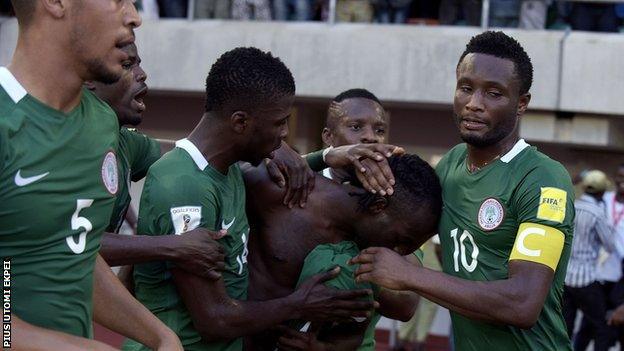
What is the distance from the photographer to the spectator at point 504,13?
52.8 ft

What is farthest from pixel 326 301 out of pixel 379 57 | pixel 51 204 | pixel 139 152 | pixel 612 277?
pixel 379 57

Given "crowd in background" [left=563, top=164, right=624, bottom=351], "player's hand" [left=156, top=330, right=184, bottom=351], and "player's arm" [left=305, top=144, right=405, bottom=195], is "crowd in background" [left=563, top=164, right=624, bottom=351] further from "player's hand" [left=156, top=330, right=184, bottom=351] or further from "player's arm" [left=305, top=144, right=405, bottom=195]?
"player's hand" [left=156, top=330, right=184, bottom=351]

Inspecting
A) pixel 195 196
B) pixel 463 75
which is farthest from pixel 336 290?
pixel 463 75

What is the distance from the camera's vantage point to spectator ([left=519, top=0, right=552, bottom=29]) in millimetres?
15859

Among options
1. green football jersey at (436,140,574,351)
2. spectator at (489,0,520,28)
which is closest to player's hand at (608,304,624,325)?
spectator at (489,0,520,28)

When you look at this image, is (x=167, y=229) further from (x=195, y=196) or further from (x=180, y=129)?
(x=180, y=129)

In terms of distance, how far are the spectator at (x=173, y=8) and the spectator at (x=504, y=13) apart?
191 inches

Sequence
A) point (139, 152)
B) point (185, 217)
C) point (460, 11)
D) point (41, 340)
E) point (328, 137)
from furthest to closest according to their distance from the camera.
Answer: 1. point (460, 11)
2. point (328, 137)
3. point (139, 152)
4. point (185, 217)
5. point (41, 340)

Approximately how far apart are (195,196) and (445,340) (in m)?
11.8

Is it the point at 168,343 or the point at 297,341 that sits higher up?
the point at 168,343

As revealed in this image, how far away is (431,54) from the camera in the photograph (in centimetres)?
1605

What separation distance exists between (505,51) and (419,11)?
12398 millimetres

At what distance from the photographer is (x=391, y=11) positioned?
16.8 metres

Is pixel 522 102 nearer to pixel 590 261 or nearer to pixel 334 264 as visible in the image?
pixel 334 264
